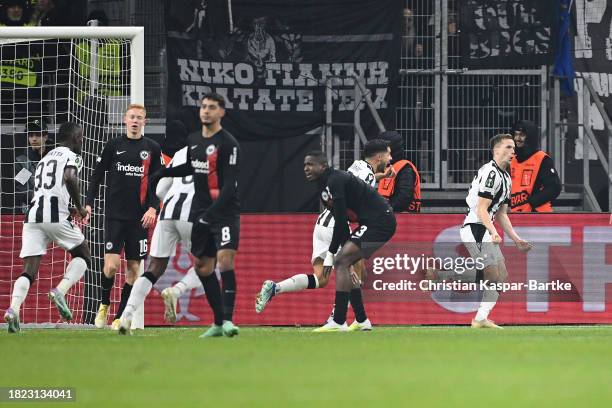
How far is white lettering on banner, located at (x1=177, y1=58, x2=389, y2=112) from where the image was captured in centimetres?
2094

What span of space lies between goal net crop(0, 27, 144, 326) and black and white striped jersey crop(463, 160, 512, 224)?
4009mm

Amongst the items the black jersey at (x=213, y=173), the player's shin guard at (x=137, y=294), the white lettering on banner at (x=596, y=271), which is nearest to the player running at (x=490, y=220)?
the white lettering on banner at (x=596, y=271)

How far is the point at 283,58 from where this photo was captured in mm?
21047

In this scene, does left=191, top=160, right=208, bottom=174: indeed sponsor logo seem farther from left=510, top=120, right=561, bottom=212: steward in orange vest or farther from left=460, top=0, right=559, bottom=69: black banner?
left=460, top=0, right=559, bottom=69: black banner

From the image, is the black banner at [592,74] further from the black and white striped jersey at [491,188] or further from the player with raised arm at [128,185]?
the player with raised arm at [128,185]

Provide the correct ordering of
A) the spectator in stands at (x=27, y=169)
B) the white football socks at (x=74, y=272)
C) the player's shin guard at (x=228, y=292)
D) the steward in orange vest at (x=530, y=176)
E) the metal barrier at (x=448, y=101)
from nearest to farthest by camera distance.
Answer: the player's shin guard at (x=228, y=292) → the white football socks at (x=74, y=272) → the spectator in stands at (x=27, y=169) → the steward in orange vest at (x=530, y=176) → the metal barrier at (x=448, y=101)

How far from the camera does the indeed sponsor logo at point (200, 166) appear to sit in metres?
13.8

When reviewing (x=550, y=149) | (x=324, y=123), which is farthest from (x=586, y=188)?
(x=324, y=123)

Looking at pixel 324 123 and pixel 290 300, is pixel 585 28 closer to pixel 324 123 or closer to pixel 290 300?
pixel 324 123

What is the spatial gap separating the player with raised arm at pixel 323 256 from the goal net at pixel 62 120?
2.32m

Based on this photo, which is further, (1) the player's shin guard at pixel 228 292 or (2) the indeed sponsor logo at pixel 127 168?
(2) the indeed sponsor logo at pixel 127 168

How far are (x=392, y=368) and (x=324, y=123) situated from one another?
1133 centimetres

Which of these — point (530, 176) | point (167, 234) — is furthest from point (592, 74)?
point (167, 234)
